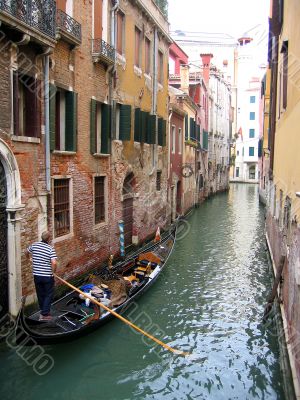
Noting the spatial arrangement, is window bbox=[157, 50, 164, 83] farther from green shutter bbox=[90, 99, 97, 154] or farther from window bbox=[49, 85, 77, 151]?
window bbox=[49, 85, 77, 151]

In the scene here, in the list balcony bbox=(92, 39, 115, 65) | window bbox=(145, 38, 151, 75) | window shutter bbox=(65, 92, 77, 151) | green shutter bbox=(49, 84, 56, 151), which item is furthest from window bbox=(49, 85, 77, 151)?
window bbox=(145, 38, 151, 75)

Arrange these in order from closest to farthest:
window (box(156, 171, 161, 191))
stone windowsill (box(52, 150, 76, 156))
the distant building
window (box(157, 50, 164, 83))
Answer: stone windowsill (box(52, 150, 76, 156)) → window (box(157, 50, 164, 83)) → window (box(156, 171, 161, 191)) → the distant building

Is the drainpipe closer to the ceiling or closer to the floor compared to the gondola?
→ closer to the ceiling

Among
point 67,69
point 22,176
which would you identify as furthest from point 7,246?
point 67,69

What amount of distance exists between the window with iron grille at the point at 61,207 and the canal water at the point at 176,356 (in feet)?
6.30

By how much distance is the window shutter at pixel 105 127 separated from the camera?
9.68 metres

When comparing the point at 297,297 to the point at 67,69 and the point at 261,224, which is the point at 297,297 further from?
the point at 261,224

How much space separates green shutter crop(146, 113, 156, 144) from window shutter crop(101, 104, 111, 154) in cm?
301

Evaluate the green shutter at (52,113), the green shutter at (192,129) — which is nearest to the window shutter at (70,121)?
the green shutter at (52,113)

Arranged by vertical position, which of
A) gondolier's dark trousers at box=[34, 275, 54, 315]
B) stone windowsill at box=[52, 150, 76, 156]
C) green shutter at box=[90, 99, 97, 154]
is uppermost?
green shutter at box=[90, 99, 97, 154]

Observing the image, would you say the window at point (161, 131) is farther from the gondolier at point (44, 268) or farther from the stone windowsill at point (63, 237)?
the gondolier at point (44, 268)

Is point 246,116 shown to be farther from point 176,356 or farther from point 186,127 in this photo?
point 176,356

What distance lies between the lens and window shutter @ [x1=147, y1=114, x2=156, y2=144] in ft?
41.9

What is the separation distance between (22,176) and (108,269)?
3093 mm
